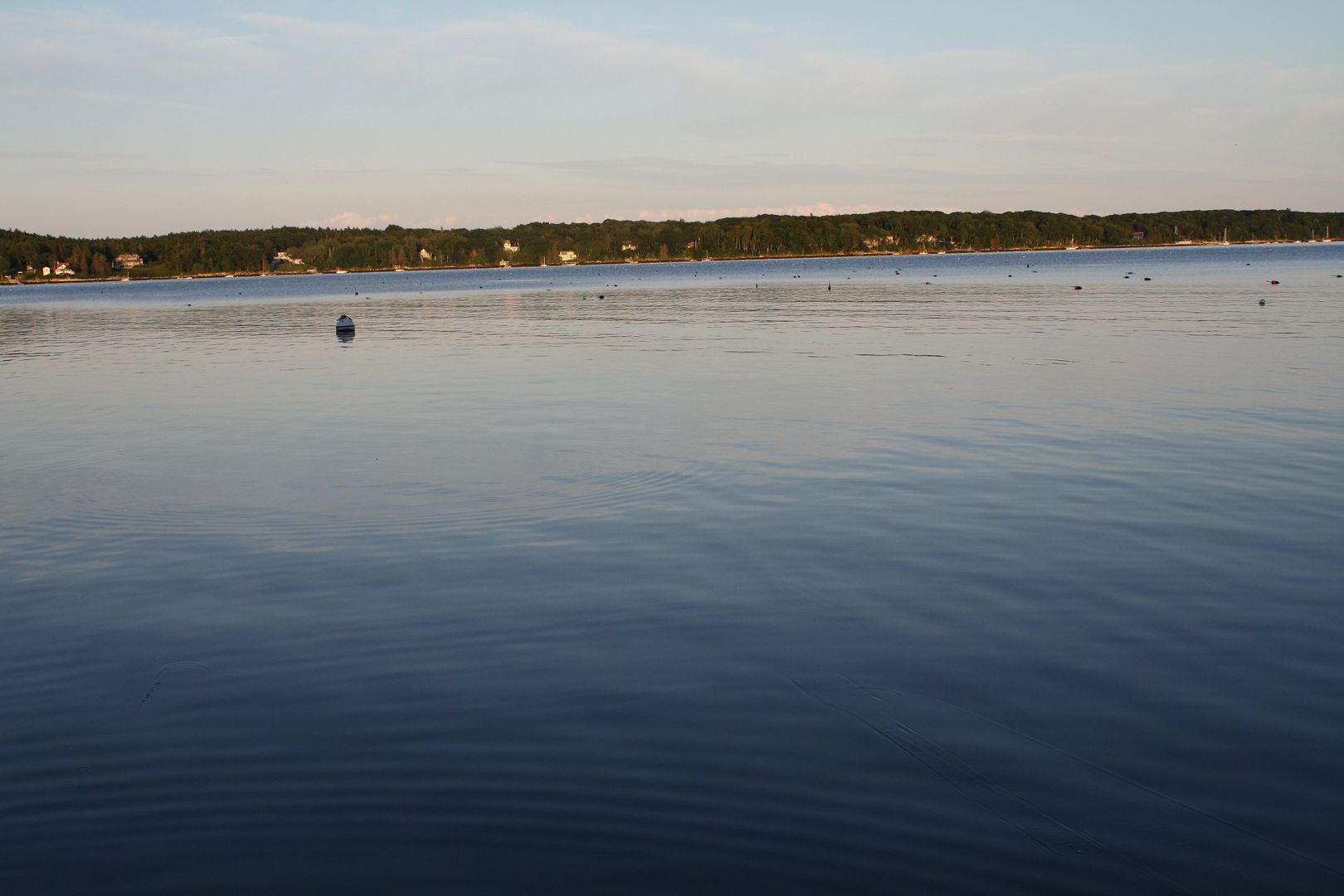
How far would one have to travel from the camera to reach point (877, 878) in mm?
6941

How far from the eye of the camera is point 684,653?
1098 cm

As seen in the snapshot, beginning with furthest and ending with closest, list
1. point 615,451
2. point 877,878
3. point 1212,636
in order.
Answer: point 615,451
point 1212,636
point 877,878

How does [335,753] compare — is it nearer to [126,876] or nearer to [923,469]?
[126,876]

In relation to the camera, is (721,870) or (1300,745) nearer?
(721,870)

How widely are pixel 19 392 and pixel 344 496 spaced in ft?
85.7

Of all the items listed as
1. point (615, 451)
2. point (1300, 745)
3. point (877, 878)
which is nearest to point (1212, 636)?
point (1300, 745)

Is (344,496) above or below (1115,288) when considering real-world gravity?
below

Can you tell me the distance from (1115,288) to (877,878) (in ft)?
315

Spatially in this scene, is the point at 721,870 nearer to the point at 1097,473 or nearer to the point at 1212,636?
the point at 1212,636

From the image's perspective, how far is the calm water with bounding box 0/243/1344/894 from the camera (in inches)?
290

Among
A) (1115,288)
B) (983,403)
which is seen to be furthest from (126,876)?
(1115,288)

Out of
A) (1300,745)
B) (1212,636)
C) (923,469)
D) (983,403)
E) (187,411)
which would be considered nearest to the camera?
(1300,745)

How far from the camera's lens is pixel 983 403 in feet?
93.6

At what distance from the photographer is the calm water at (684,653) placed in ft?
24.2
